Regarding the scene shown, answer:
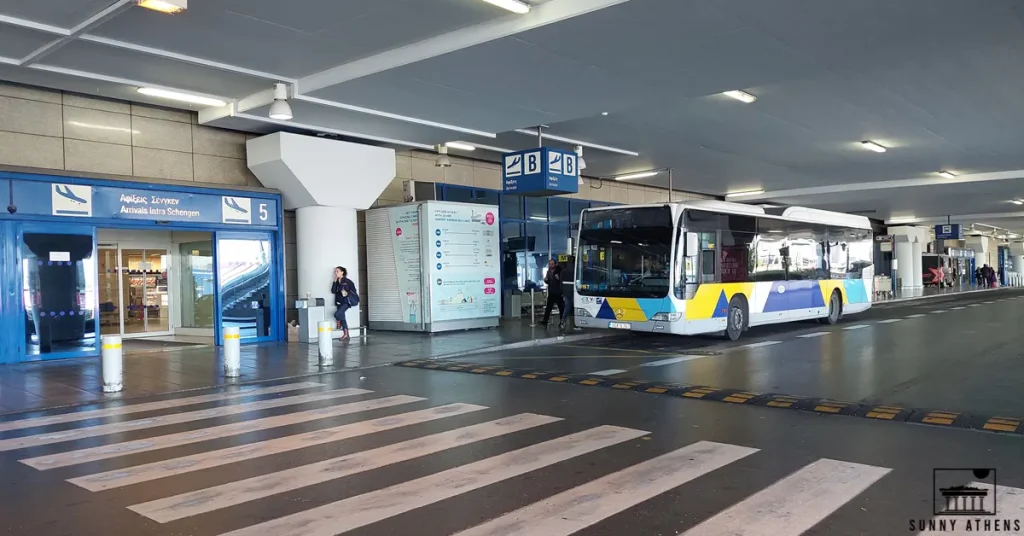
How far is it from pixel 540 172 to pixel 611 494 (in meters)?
13.1

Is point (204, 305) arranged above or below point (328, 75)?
below

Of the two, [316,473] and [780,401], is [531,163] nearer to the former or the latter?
[780,401]

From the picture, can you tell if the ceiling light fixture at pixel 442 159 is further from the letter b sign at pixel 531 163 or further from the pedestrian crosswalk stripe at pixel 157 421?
the pedestrian crosswalk stripe at pixel 157 421

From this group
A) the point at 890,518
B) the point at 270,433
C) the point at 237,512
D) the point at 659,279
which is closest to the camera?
the point at 890,518

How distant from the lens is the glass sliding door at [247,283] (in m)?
17.0

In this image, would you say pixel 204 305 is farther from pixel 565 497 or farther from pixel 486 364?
pixel 565 497

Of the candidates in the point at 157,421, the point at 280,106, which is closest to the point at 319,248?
the point at 280,106

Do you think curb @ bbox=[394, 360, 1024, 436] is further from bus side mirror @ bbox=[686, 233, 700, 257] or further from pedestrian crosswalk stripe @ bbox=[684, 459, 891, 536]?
bus side mirror @ bbox=[686, 233, 700, 257]

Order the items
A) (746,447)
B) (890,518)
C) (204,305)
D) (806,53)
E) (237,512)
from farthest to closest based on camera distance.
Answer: (204,305), (806,53), (746,447), (237,512), (890,518)

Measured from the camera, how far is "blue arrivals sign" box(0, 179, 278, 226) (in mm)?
13719

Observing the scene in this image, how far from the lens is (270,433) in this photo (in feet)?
25.5

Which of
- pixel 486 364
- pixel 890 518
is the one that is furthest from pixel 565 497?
pixel 486 364

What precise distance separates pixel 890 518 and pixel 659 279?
425 inches

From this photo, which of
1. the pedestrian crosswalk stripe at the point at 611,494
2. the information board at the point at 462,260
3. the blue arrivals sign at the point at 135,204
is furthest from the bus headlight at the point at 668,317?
the blue arrivals sign at the point at 135,204
